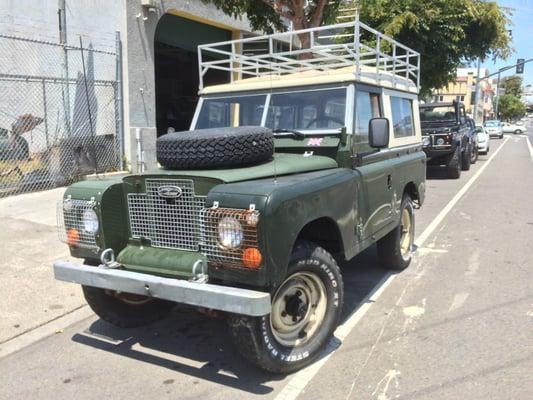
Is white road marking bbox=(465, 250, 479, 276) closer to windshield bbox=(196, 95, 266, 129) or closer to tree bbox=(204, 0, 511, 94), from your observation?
windshield bbox=(196, 95, 266, 129)

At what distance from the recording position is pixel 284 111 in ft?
16.0

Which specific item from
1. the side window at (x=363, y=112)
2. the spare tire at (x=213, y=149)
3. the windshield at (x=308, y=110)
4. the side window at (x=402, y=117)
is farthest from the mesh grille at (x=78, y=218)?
the side window at (x=402, y=117)

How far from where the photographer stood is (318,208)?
12.0ft

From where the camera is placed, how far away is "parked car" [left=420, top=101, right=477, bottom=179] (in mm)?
14484

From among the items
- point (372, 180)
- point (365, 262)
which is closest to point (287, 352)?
point (372, 180)

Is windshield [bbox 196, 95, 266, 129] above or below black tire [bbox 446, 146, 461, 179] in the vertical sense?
above

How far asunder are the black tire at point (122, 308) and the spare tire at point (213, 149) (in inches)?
46.2

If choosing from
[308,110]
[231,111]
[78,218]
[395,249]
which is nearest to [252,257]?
[78,218]

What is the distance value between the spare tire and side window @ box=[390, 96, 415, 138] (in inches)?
90.8

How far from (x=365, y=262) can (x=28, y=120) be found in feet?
24.0

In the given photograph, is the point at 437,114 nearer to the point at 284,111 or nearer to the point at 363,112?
the point at 363,112

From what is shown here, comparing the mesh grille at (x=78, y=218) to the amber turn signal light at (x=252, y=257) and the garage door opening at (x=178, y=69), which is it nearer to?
the amber turn signal light at (x=252, y=257)

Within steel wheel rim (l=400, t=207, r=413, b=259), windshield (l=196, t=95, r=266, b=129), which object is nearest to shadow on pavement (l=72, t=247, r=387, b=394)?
steel wheel rim (l=400, t=207, r=413, b=259)

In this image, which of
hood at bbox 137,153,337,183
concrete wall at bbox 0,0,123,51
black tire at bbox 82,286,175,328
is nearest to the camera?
hood at bbox 137,153,337,183
